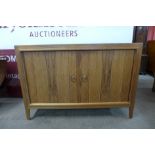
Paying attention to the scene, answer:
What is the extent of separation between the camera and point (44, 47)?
1.22 m

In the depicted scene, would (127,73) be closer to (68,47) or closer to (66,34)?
(68,47)

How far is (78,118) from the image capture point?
1.57 meters

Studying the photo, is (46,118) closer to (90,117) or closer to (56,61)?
(90,117)

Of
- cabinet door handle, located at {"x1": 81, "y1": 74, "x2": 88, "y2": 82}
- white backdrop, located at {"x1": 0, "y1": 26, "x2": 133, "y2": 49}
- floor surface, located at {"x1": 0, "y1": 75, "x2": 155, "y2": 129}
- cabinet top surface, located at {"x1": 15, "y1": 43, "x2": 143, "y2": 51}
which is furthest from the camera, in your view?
white backdrop, located at {"x1": 0, "y1": 26, "x2": 133, "y2": 49}

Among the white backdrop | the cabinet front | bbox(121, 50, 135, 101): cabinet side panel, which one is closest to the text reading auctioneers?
the white backdrop

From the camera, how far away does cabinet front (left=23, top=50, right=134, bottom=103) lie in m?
1.26

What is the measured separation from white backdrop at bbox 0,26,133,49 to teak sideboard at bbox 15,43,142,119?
21.4 inches

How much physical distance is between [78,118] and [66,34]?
0.91m

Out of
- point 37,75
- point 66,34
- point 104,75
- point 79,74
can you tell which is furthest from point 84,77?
point 66,34

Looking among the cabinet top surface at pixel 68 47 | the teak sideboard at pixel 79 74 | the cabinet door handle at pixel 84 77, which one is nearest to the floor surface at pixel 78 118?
the teak sideboard at pixel 79 74

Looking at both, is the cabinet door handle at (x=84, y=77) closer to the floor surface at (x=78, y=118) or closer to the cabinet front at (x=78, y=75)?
the cabinet front at (x=78, y=75)

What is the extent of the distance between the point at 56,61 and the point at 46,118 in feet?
2.09

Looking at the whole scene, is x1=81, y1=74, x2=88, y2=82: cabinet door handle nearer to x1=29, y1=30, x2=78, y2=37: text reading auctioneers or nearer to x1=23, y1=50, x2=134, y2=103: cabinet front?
x1=23, y1=50, x2=134, y2=103: cabinet front

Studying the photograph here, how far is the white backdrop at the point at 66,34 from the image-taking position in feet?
5.63
